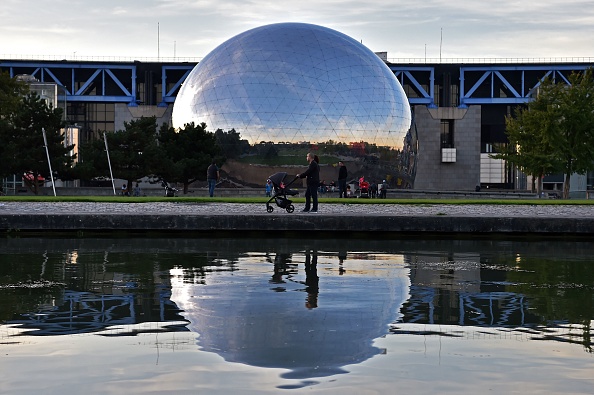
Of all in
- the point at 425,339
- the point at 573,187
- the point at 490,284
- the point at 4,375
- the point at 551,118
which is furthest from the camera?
the point at 573,187

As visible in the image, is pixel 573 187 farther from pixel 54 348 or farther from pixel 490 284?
pixel 54 348

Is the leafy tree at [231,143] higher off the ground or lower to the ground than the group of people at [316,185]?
higher

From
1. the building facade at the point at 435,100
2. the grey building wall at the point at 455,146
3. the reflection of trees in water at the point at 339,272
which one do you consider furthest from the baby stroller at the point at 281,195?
the grey building wall at the point at 455,146

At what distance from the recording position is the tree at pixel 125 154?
148 feet

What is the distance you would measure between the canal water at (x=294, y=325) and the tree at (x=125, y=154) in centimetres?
3126

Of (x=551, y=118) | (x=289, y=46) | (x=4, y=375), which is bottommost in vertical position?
(x=4, y=375)

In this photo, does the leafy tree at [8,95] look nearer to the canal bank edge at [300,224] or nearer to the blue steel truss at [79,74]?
the canal bank edge at [300,224]

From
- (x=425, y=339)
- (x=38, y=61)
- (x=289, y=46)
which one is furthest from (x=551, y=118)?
(x=38, y=61)

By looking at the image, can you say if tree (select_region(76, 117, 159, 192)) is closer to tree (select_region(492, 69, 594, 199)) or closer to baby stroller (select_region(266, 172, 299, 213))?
tree (select_region(492, 69, 594, 199))

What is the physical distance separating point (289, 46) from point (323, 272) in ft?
117

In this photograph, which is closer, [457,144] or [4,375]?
[4,375]

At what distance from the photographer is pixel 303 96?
45.1m

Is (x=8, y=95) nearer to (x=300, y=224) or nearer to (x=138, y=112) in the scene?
(x=300, y=224)

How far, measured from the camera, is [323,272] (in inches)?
477
